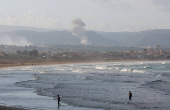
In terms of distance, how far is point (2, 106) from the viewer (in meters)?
26.1

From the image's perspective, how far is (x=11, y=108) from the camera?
25359mm

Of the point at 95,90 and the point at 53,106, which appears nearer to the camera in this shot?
the point at 53,106

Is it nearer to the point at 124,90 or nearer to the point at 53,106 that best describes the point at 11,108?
the point at 53,106

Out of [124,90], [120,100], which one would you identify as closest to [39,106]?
[120,100]

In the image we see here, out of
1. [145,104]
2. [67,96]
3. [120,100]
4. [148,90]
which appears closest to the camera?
[145,104]

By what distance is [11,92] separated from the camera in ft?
115

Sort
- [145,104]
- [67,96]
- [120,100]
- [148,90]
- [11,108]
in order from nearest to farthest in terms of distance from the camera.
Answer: [11,108] < [145,104] < [120,100] < [67,96] < [148,90]

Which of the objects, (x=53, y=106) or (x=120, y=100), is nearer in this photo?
(x=53, y=106)

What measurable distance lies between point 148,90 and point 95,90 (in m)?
6.69

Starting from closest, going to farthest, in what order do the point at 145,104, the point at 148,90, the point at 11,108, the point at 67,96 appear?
the point at 11,108 → the point at 145,104 → the point at 67,96 → the point at 148,90

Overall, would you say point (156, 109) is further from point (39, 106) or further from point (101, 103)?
point (39, 106)

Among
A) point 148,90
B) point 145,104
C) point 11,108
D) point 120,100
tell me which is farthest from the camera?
point 148,90

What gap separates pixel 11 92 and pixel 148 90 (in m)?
16.9

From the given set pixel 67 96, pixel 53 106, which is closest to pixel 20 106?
pixel 53 106
